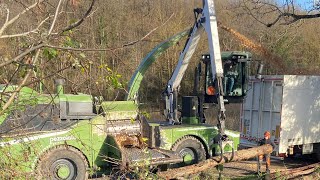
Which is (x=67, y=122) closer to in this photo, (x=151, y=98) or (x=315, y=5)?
(x=315, y=5)

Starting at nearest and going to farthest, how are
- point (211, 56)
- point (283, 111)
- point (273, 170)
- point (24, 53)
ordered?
point (24, 53), point (211, 56), point (273, 170), point (283, 111)

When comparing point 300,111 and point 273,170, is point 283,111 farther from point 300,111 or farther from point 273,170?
point 273,170

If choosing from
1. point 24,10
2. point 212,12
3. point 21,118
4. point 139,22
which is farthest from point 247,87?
point 139,22

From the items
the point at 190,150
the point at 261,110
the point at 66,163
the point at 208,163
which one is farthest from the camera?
the point at 261,110

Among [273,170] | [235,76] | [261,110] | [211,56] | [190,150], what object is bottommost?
[273,170]

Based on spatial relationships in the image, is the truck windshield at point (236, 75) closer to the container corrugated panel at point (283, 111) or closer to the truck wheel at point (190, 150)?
the container corrugated panel at point (283, 111)

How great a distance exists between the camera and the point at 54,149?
810 centimetres

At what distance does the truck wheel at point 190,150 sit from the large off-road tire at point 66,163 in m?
2.63

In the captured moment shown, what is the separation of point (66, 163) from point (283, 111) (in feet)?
21.0

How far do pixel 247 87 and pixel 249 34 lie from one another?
13.8 m

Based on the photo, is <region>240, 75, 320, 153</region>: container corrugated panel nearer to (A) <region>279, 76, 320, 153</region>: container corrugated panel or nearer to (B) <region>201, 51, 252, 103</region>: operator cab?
(A) <region>279, 76, 320, 153</region>: container corrugated panel

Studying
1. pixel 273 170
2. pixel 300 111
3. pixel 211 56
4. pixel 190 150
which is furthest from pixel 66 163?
pixel 300 111

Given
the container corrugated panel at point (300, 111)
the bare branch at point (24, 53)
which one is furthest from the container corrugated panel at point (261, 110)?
the bare branch at point (24, 53)

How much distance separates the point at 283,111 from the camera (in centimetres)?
1151
